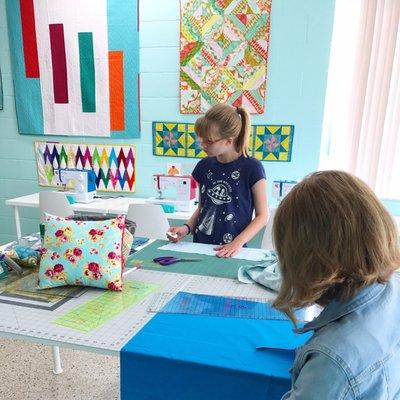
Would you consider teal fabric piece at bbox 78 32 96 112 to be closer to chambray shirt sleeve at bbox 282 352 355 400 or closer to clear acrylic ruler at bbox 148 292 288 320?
clear acrylic ruler at bbox 148 292 288 320

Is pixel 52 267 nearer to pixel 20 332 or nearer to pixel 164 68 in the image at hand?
pixel 20 332

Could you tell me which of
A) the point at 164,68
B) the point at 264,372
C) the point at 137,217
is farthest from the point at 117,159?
the point at 264,372

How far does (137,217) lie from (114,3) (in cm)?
184

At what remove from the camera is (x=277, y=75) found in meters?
2.79

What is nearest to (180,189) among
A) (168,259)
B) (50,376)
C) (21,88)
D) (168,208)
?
(168,208)

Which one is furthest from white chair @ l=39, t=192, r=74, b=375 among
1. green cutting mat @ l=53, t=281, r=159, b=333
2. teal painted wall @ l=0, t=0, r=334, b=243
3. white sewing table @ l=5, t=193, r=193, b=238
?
green cutting mat @ l=53, t=281, r=159, b=333

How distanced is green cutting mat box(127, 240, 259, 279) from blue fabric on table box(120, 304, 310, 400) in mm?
393

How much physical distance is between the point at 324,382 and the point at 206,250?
1.06m

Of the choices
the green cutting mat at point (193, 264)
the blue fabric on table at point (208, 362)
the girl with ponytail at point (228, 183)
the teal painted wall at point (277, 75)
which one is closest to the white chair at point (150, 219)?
the girl with ponytail at point (228, 183)

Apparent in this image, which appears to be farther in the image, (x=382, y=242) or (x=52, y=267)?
(x=52, y=267)

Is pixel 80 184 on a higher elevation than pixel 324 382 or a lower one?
lower

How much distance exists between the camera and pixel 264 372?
0.78 m

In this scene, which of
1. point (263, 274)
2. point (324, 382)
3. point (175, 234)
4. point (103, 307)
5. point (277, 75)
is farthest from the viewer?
point (277, 75)

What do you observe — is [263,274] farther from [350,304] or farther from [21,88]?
[21,88]
